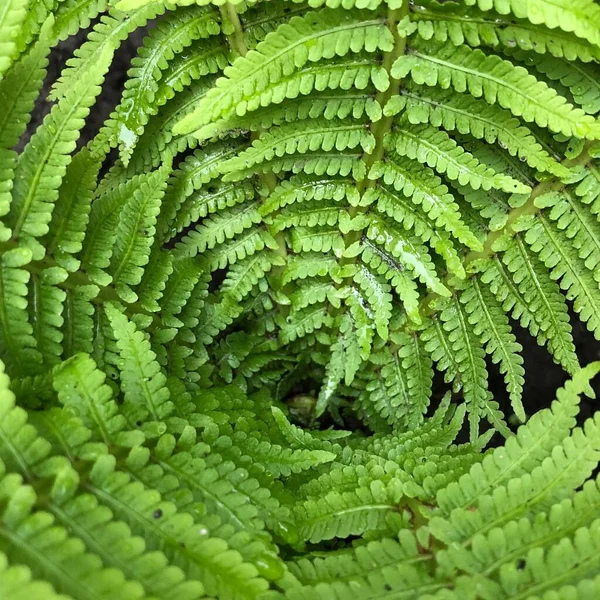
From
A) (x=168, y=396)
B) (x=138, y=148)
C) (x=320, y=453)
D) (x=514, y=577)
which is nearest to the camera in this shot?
(x=514, y=577)

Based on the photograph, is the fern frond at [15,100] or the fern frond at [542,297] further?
the fern frond at [542,297]

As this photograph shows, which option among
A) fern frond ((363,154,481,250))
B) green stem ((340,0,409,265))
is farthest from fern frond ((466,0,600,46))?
fern frond ((363,154,481,250))

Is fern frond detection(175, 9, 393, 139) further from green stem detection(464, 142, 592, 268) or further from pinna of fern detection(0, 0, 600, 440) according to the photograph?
green stem detection(464, 142, 592, 268)

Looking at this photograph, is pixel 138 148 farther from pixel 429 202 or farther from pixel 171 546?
pixel 171 546

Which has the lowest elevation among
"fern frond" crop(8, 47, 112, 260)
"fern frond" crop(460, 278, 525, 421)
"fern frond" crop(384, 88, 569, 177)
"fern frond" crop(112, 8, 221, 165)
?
"fern frond" crop(460, 278, 525, 421)

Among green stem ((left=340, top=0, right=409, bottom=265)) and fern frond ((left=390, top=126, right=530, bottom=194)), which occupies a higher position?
green stem ((left=340, top=0, right=409, bottom=265))

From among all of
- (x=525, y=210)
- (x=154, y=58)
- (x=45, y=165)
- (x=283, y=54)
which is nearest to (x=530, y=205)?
(x=525, y=210)

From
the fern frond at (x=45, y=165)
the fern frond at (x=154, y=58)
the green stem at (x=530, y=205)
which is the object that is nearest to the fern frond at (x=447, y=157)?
the green stem at (x=530, y=205)

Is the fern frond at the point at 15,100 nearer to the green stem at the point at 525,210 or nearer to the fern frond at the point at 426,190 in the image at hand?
the fern frond at the point at 426,190

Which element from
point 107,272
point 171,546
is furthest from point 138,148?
point 171,546
